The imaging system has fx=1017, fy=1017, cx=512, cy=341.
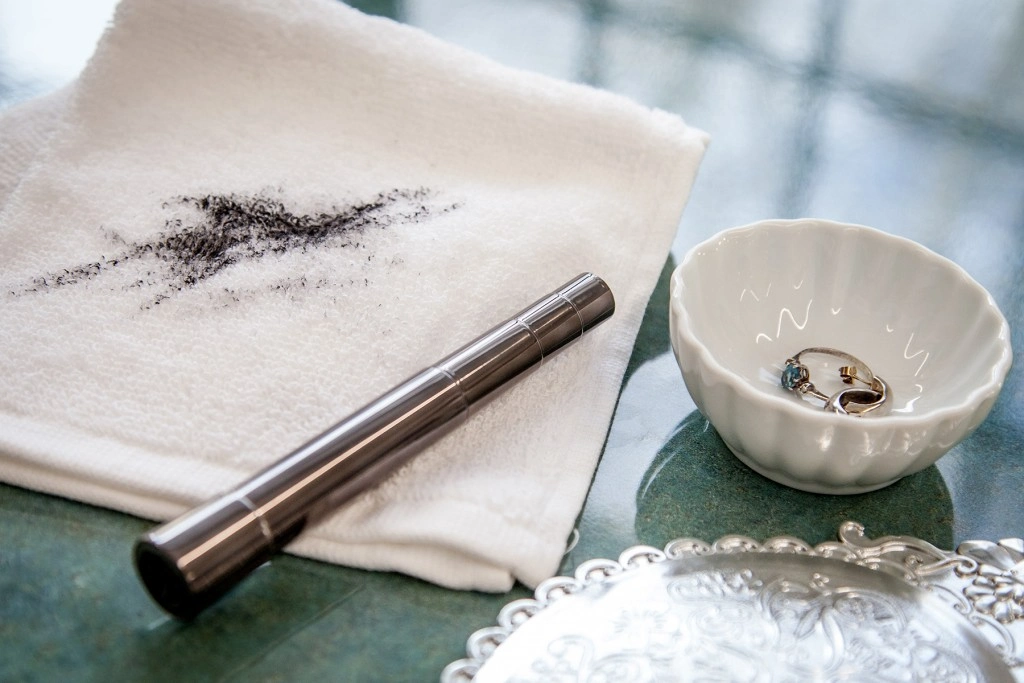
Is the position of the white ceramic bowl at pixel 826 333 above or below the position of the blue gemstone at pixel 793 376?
above

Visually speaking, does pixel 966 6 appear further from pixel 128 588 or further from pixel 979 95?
pixel 128 588

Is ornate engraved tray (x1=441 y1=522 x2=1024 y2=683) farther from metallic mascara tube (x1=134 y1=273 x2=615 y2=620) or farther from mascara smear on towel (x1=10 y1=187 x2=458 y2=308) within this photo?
mascara smear on towel (x1=10 y1=187 x2=458 y2=308)

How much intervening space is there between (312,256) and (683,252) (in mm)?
235

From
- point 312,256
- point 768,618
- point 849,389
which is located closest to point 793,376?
point 849,389

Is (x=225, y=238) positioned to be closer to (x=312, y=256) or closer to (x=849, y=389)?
(x=312, y=256)

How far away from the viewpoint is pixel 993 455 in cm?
51

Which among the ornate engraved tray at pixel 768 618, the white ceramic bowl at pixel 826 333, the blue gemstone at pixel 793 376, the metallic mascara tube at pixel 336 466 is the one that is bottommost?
the ornate engraved tray at pixel 768 618

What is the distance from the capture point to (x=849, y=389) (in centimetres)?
51

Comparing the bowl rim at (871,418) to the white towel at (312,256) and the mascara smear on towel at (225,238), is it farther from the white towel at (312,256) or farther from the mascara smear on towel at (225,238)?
the mascara smear on towel at (225,238)

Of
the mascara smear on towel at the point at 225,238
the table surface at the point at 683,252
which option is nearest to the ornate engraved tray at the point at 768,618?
the table surface at the point at 683,252

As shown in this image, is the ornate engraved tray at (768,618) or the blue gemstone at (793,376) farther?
the blue gemstone at (793,376)

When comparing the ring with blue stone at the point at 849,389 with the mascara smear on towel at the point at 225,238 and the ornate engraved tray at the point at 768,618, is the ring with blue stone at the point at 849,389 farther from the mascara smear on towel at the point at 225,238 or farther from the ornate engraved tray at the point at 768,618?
the mascara smear on towel at the point at 225,238

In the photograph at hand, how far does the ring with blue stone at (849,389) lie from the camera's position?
1.64 ft

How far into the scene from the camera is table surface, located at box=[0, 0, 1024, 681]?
40 centimetres
